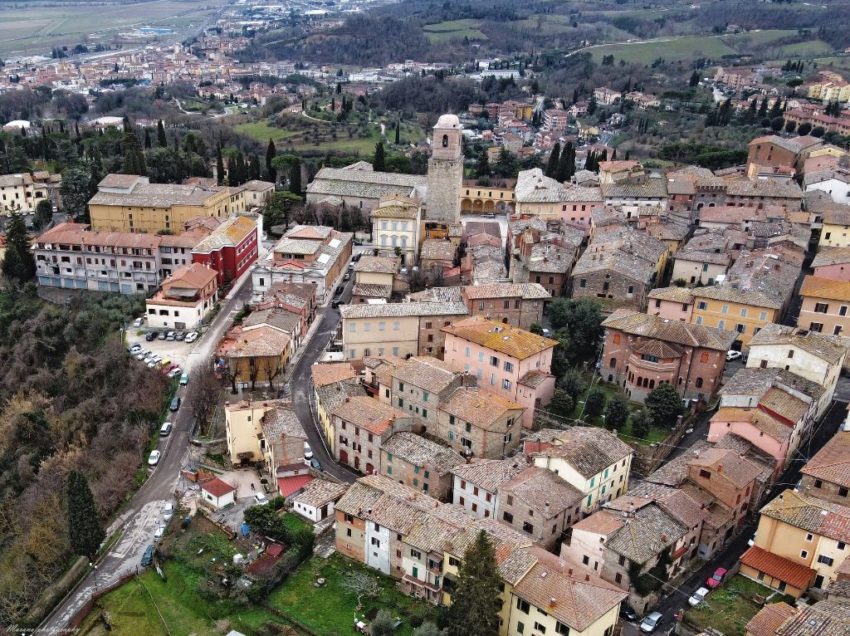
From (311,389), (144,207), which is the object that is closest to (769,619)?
(311,389)

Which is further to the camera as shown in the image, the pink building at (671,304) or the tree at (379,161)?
the tree at (379,161)

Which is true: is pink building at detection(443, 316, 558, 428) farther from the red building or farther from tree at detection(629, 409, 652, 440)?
the red building

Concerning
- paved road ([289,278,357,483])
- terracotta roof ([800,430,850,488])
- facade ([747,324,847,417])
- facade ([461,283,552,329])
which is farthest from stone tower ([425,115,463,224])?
terracotta roof ([800,430,850,488])

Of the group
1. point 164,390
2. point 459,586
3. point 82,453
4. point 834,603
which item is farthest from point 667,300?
point 82,453

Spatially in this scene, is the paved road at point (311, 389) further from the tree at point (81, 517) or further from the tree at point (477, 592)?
the tree at point (477, 592)

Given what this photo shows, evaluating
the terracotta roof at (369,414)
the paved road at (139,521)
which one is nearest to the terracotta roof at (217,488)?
the paved road at (139,521)
